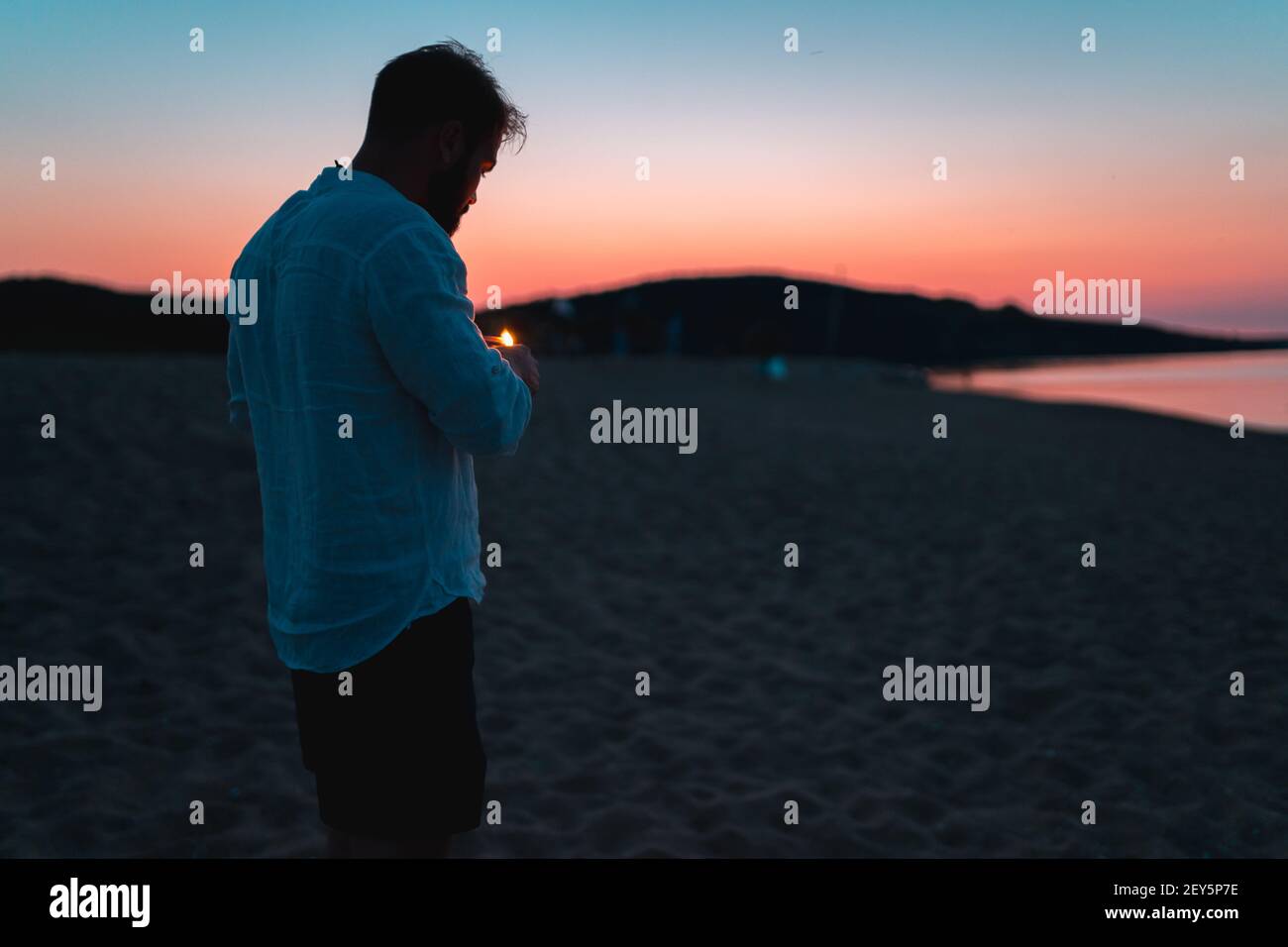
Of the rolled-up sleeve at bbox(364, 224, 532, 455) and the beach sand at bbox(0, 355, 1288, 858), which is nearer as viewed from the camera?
the rolled-up sleeve at bbox(364, 224, 532, 455)

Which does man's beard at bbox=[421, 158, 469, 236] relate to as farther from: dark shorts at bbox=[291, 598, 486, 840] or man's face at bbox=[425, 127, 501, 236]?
dark shorts at bbox=[291, 598, 486, 840]

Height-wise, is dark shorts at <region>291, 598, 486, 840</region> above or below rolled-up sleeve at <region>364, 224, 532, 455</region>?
below

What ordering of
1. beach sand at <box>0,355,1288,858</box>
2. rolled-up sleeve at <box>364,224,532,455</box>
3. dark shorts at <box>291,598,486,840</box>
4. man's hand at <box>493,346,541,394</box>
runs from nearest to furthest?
rolled-up sleeve at <box>364,224,532,455</box>
dark shorts at <box>291,598,486,840</box>
man's hand at <box>493,346,541,394</box>
beach sand at <box>0,355,1288,858</box>

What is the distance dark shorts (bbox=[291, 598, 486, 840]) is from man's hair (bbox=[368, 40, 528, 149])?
959 millimetres

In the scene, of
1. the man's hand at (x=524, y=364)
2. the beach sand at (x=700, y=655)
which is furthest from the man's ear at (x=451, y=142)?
Result: the beach sand at (x=700, y=655)

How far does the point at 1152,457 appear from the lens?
50.4 feet

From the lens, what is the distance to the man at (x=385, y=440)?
1572 mm

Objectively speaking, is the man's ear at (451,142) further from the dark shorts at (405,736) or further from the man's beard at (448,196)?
the dark shorts at (405,736)

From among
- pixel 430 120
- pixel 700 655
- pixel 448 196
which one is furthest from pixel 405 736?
pixel 700 655

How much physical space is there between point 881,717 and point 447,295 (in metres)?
4.01

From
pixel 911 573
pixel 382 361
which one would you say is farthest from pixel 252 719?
pixel 911 573

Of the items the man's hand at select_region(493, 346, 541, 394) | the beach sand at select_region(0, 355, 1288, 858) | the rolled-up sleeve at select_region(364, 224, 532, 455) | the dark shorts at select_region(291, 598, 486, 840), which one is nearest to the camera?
the rolled-up sleeve at select_region(364, 224, 532, 455)

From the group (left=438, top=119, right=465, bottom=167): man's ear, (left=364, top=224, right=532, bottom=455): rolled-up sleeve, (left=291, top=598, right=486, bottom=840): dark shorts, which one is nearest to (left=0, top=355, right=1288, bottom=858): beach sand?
(left=291, top=598, right=486, bottom=840): dark shorts

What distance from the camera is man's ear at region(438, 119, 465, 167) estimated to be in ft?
5.66
